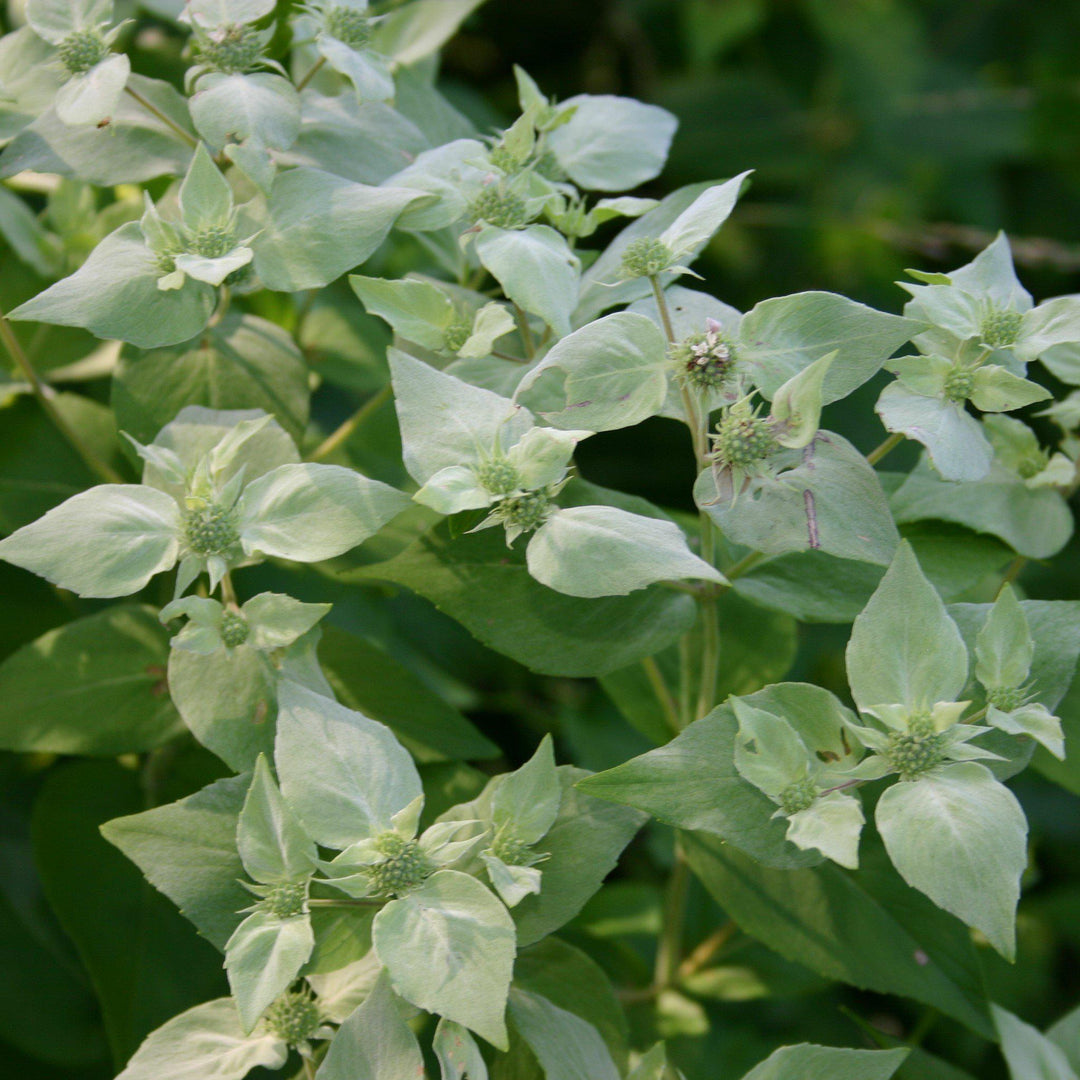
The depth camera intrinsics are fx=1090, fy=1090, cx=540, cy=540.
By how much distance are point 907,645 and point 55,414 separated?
484 millimetres

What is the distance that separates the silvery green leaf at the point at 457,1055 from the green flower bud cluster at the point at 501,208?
36cm

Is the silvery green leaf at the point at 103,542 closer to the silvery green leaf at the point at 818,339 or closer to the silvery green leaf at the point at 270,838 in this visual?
the silvery green leaf at the point at 270,838

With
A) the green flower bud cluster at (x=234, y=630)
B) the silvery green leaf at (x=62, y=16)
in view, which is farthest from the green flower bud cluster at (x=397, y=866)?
the silvery green leaf at (x=62, y=16)

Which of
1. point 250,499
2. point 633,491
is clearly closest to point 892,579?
point 250,499

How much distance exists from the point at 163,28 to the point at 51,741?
615 mm

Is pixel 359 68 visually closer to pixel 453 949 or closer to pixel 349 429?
pixel 349 429

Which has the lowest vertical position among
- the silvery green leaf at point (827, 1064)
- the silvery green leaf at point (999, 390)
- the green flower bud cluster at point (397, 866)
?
the silvery green leaf at point (827, 1064)

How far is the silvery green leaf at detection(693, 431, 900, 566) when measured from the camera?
1.46 ft

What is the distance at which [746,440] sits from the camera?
45 centimetres

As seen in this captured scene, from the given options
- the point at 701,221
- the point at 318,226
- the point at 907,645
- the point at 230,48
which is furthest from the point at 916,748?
the point at 230,48

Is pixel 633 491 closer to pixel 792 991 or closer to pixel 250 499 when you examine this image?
pixel 792 991

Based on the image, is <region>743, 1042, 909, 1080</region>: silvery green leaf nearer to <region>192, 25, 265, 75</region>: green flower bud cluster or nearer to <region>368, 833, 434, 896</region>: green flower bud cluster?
<region>368, 833, 434, 896</region>: green flower bud cluster

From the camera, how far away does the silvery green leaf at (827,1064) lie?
45 cm

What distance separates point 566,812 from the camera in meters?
0.48
